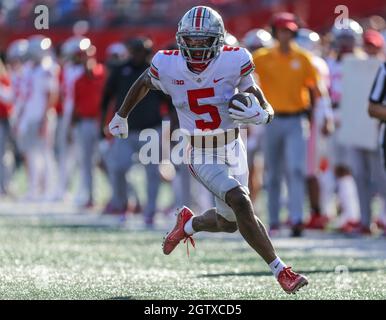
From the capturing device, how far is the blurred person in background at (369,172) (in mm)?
11133

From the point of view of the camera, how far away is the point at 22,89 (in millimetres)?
15547

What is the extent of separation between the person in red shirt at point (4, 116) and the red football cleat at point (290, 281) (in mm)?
9162

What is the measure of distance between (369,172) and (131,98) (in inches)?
168

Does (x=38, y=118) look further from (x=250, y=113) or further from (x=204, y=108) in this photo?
(x=250, y=113)

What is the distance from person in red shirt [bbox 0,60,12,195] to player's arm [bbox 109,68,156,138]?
808cm

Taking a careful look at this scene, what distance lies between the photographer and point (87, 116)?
1413 centimetres

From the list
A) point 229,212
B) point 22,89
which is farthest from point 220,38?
point 22,89

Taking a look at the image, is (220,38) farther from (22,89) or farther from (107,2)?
(107,2)

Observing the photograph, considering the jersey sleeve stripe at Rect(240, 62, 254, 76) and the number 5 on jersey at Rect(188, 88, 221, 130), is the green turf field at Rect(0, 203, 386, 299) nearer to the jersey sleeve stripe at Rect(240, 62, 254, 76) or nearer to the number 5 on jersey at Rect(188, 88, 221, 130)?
the number 5 on jersey at Rect(188, 88, 221, 130)

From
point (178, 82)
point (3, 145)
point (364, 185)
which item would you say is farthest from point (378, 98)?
point (3, 145)

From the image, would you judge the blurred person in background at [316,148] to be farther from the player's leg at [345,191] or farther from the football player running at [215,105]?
the football player running at [215,105]

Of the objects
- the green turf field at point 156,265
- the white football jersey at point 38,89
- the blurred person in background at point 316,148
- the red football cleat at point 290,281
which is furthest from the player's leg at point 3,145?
the red football cleat at point 290,281

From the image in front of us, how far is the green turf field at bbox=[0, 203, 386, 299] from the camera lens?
716cm
